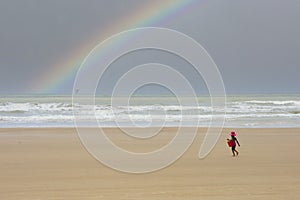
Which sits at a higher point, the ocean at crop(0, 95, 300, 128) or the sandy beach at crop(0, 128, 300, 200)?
the ocean at crop(0, 95, 300, 128)

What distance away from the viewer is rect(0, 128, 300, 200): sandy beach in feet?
25.7

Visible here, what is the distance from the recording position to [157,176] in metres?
9.49

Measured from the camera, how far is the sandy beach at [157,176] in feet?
25.7

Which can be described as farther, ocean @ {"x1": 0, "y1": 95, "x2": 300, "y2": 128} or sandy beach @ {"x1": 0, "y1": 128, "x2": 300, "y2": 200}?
ocean @ {"x1": 0, "y1": 95, "x2": 300, "y2": 128}

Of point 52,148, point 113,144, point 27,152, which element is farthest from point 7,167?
point 113,144

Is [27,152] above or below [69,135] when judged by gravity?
below

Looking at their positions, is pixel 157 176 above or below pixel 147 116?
below

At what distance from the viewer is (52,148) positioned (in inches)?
570

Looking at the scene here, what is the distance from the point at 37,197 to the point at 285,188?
4.43m

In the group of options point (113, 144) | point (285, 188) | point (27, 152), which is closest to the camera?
point (285, 188)

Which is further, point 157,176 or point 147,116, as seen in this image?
point 147,116

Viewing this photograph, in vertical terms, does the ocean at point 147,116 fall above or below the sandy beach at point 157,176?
above

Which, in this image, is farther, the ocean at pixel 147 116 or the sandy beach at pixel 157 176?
the ocean at pixel 147 116

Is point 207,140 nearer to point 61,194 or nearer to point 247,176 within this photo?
point 247,176
